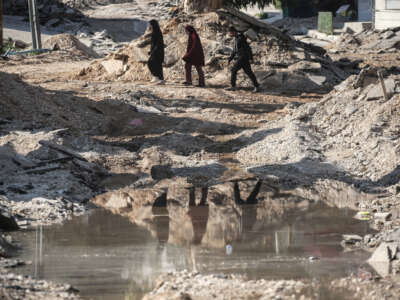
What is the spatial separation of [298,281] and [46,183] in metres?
5.36

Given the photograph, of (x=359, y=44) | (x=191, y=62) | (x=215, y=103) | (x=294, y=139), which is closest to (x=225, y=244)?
(x=294, y=139)

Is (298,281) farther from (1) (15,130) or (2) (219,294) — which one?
(1) (15,130)

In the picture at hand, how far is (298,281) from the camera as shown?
7383mm

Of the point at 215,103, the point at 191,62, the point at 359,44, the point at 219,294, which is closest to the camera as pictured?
the point at 219,294

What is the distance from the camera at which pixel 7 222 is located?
965 centimetres

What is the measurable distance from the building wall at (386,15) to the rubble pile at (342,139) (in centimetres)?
1653

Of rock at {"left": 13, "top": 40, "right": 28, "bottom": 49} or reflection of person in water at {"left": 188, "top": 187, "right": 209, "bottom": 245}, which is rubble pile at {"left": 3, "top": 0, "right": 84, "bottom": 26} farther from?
reflection of person in water at {"left": 188, "top": 187, "right": 209, "bottom": 245}

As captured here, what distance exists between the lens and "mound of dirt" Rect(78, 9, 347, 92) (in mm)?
20125

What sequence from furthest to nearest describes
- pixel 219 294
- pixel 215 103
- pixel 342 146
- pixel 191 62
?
pixel 191 62 < pixel 215 103 < pixel 342 146 < pixel 219 294

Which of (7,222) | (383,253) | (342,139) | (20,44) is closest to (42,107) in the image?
(342,139)

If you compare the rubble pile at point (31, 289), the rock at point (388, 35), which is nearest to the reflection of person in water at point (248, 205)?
the rubble pile at point (31, 289)

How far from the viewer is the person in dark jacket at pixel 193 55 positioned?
1892 centimetres

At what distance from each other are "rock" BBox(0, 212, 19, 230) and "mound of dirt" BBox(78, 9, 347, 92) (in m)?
11.0

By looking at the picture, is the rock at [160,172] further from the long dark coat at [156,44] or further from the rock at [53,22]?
the rock at [53,22]
